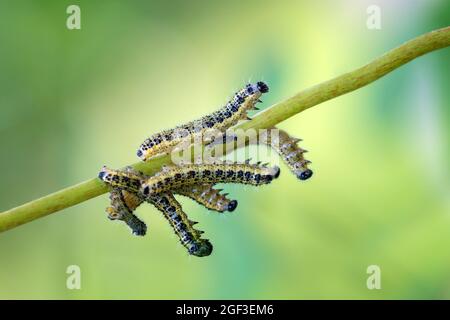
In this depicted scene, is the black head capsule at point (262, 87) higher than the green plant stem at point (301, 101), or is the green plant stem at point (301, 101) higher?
the black head capsule at point (262, 87)

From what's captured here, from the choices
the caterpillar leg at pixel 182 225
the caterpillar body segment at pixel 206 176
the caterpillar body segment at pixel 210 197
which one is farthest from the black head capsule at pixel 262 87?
the caterpillar leg at pixel 182 225

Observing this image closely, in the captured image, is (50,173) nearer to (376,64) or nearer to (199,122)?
(199,122)

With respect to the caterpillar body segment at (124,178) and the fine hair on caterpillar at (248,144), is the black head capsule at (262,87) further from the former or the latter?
the caterpillar body segment at (124,178)

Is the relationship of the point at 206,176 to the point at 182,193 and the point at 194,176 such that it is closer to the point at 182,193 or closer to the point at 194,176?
the point at 194,176

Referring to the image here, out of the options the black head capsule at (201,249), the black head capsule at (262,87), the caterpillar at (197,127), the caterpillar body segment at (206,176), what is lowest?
the black head capsule at (201,249)

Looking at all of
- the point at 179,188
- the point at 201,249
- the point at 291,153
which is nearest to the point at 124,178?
the point at 179,188

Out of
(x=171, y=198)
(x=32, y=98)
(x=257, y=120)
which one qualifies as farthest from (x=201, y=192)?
(x=32, y=98)
